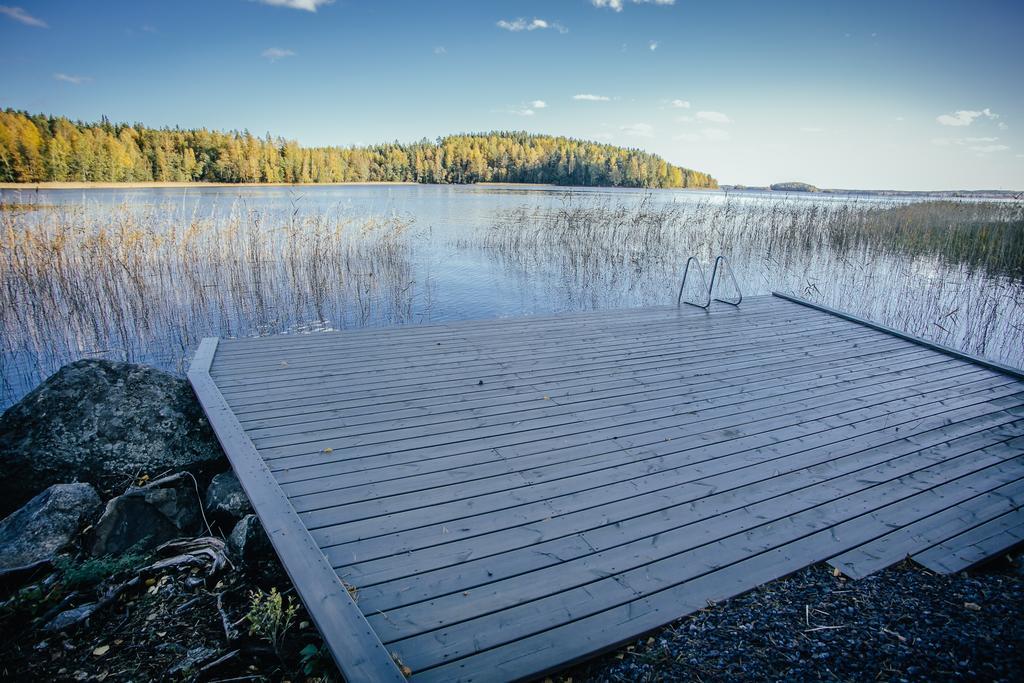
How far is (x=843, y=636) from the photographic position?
57.6 inches

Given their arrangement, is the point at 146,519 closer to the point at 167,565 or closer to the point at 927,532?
the point at 167,565

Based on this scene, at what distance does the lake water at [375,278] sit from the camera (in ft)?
18.8

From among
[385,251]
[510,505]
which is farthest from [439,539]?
[385,251]

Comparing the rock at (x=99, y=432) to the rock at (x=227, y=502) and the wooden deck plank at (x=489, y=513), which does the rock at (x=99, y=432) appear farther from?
the wooden deck plank at (x=489, y=513)

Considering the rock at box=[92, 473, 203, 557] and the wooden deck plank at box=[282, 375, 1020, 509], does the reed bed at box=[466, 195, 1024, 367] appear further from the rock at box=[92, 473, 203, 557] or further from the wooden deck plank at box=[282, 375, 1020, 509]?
the rock at box=[92, 473, 203, 557]

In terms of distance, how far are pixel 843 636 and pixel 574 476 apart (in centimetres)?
109

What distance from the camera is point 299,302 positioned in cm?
683

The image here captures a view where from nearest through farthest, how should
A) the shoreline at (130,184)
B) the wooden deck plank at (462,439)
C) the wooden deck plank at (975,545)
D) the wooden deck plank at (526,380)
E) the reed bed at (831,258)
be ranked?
1. the wooden deck plank at (975,545)
2. the wooden deck plank at (462,439)
3. the wooden deck plank at (526,380)
4. the reed bed at (831,258)
5. the shoreline at (130,184)

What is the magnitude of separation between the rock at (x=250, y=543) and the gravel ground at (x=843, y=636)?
57.6 inches

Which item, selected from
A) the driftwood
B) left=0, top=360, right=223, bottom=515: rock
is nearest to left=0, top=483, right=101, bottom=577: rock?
left=0, top=360, right=223, bottom=515: rock

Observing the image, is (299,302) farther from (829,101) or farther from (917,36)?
(829,101)

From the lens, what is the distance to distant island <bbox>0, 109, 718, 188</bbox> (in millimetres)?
26203

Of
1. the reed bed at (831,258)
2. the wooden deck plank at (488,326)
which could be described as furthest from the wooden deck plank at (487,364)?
the reed bed at (831,258)

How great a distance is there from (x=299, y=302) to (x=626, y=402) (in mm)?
5234
